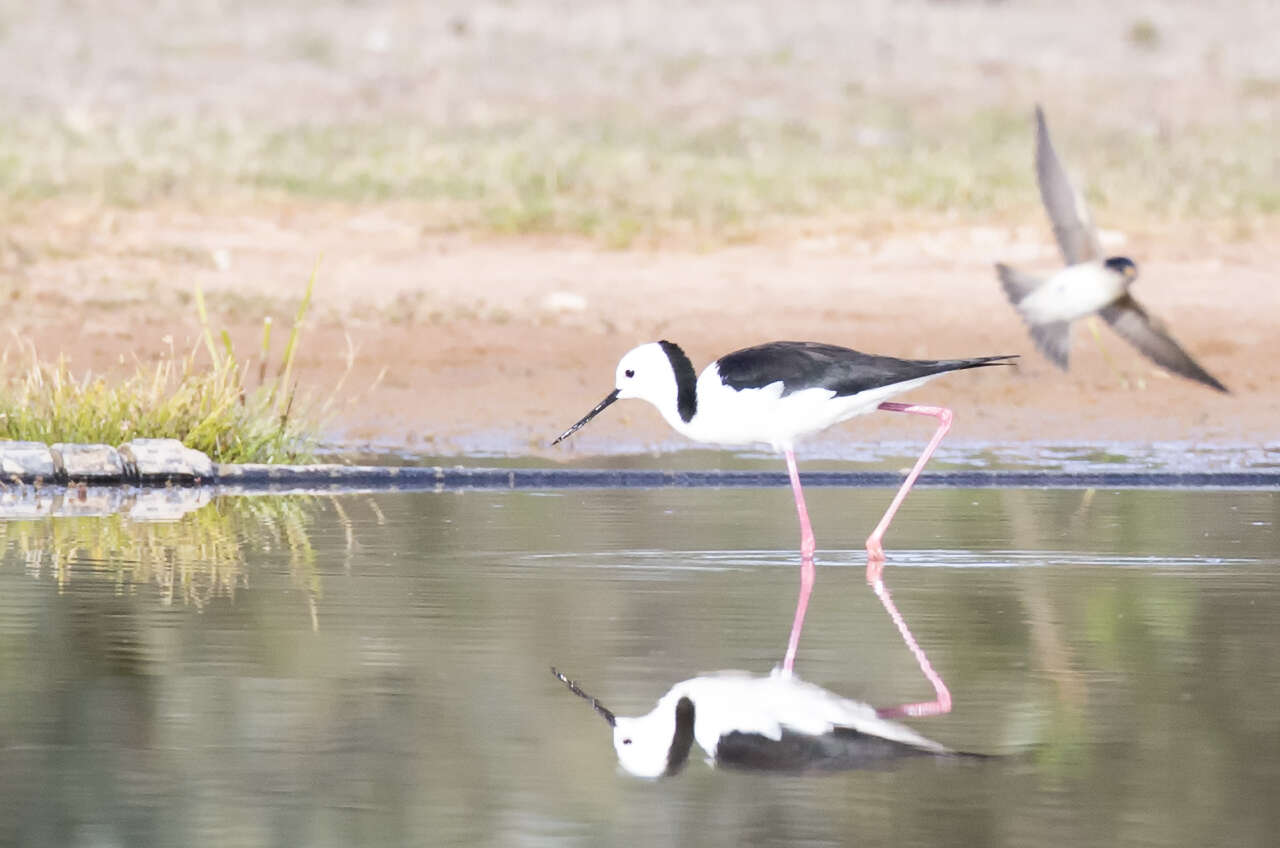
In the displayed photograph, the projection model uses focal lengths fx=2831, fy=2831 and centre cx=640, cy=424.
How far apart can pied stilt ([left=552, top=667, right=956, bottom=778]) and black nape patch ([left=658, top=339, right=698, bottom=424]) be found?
325cm

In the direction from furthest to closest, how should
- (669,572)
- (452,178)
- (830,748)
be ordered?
1. (452,178)
2. (669,572)
3. (830,748)

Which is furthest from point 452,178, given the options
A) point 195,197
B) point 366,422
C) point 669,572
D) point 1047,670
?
point 1047,670

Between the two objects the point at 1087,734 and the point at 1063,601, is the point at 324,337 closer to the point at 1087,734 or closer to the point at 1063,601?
the point at 1063,601

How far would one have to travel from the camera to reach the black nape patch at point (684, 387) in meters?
9.81

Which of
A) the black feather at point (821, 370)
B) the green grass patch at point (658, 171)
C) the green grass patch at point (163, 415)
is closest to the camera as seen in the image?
the black feather at point (821, 370)

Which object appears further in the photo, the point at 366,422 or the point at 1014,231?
the point at 1014,231

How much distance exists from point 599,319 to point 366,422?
418cm

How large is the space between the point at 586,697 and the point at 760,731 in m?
0.62

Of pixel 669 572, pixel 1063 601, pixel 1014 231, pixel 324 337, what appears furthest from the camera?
pixel 1014 231

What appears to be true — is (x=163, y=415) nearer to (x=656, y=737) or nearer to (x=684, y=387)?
(x=684, y=387)

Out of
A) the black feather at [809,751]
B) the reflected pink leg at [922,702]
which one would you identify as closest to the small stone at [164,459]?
the reflected pink leg at [922,702]

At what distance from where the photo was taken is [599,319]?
63.0 feet

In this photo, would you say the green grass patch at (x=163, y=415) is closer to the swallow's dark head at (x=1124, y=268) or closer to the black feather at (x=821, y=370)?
the black feather at (x=821, y=370)

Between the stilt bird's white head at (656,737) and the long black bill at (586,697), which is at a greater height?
the stilt bird's white head at (656,737)
